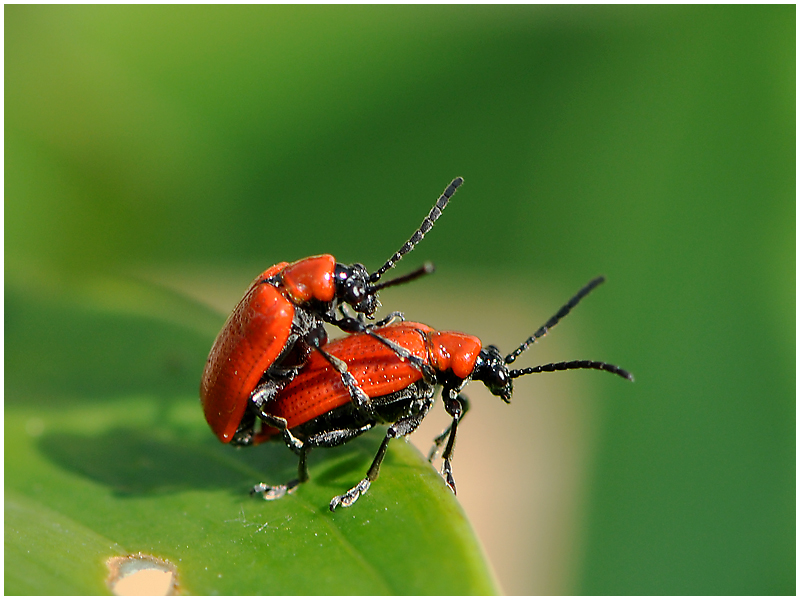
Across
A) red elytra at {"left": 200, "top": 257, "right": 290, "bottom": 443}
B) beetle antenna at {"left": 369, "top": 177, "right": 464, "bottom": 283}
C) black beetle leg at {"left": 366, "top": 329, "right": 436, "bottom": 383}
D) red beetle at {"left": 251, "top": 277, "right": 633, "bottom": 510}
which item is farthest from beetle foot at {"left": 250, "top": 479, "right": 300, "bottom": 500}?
beetle antenna at {"left": 369, "top": 177, "right": 464, "bottom": 283}

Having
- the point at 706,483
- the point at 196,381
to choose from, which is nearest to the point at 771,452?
the point at 706,483

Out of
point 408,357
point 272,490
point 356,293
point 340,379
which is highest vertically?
point 356,293

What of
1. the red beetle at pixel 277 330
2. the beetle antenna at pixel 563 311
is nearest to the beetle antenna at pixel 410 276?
the red beetle at pixel 277 330

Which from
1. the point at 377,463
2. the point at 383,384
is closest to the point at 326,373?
the point at 383,384

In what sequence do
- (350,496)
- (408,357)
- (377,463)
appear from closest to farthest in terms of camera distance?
(350,496)
(377,463)
(408,357)

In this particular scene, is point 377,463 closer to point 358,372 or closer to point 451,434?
point 358,372

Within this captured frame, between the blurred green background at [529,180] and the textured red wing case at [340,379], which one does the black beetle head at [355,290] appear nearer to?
the textured red wing case at [340,379]

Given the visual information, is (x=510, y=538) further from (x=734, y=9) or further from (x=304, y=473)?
(x=734, y=9)
